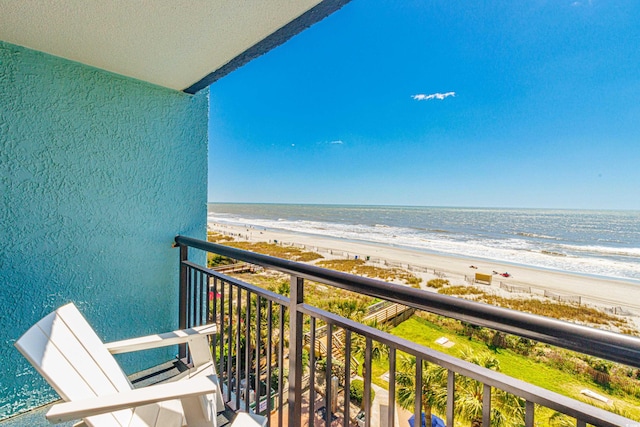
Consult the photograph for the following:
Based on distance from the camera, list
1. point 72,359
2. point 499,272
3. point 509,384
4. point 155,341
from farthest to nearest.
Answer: point 499,272, point 155,341, point 72,359, point 509,384

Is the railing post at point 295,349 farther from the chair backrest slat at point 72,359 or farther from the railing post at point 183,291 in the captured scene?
the railing post at point 183,291

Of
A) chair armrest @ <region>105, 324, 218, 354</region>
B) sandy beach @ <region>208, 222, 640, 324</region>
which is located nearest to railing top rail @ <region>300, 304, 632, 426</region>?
chair armrest @ <region>105, 324, 218, 354</region>

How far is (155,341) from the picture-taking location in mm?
1406

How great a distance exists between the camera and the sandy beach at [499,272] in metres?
11.6

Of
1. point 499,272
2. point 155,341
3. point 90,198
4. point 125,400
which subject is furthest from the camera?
point 499,272

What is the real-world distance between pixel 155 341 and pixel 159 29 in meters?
1.54

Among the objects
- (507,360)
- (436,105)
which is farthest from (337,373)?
(436,105)

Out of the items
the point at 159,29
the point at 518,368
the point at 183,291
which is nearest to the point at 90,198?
the point at 183,291

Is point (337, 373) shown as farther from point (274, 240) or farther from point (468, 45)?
point (468, 45)

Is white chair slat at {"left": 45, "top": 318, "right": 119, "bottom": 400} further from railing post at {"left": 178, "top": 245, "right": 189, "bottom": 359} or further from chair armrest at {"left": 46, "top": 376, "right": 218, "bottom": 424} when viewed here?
railing post at {"left": 178, "top": 245, "right": 189, "bottom": 359}

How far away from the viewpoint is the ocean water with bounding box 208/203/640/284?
14875 mm

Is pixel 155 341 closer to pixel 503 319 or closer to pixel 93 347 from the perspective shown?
pixel 93 347

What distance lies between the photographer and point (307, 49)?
67.9 feet

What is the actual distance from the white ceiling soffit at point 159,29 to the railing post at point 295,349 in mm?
1193
